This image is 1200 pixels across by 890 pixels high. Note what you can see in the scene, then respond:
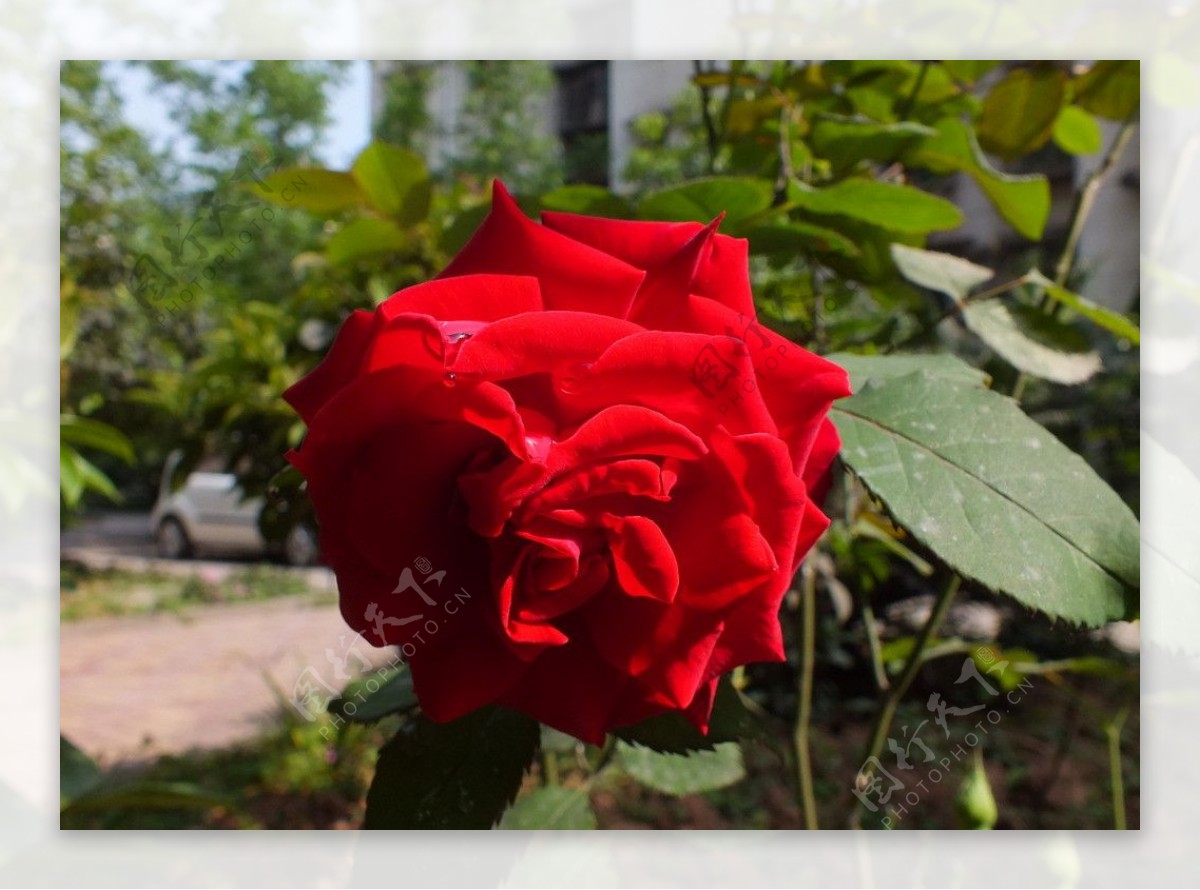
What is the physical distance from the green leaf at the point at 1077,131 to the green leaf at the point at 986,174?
13 centimetres

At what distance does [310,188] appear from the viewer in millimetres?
611

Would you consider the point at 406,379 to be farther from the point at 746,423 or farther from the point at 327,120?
the point at 327,120

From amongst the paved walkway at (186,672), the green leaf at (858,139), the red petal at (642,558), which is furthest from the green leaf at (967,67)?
the paved walkway at (186,672)

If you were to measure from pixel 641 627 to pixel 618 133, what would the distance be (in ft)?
10.4

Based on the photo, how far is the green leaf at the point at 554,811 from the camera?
21.5 inches

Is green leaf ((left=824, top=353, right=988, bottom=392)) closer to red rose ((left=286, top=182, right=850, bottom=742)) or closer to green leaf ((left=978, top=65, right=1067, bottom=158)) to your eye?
red rose ((left=286, top=182, right=850, bottom=742))

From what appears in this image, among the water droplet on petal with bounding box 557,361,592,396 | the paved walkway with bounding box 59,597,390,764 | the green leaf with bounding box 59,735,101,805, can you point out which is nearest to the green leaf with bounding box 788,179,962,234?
the water droplet on petal with bounding box 557,361,592,396

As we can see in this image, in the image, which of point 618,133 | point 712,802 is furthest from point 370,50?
point 618,133

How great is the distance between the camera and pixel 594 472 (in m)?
0.24

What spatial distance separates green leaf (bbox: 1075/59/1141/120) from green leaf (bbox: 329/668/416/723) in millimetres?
581

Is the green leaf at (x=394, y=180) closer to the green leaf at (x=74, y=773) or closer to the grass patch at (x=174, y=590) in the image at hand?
the green leaf at (x=74, y=773)

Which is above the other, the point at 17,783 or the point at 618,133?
the point at 618,133

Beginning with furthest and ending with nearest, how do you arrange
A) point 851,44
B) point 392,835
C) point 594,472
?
point 851,44
point 392,835
point 594,472

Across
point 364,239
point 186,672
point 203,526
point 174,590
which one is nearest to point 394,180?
point 364,239
